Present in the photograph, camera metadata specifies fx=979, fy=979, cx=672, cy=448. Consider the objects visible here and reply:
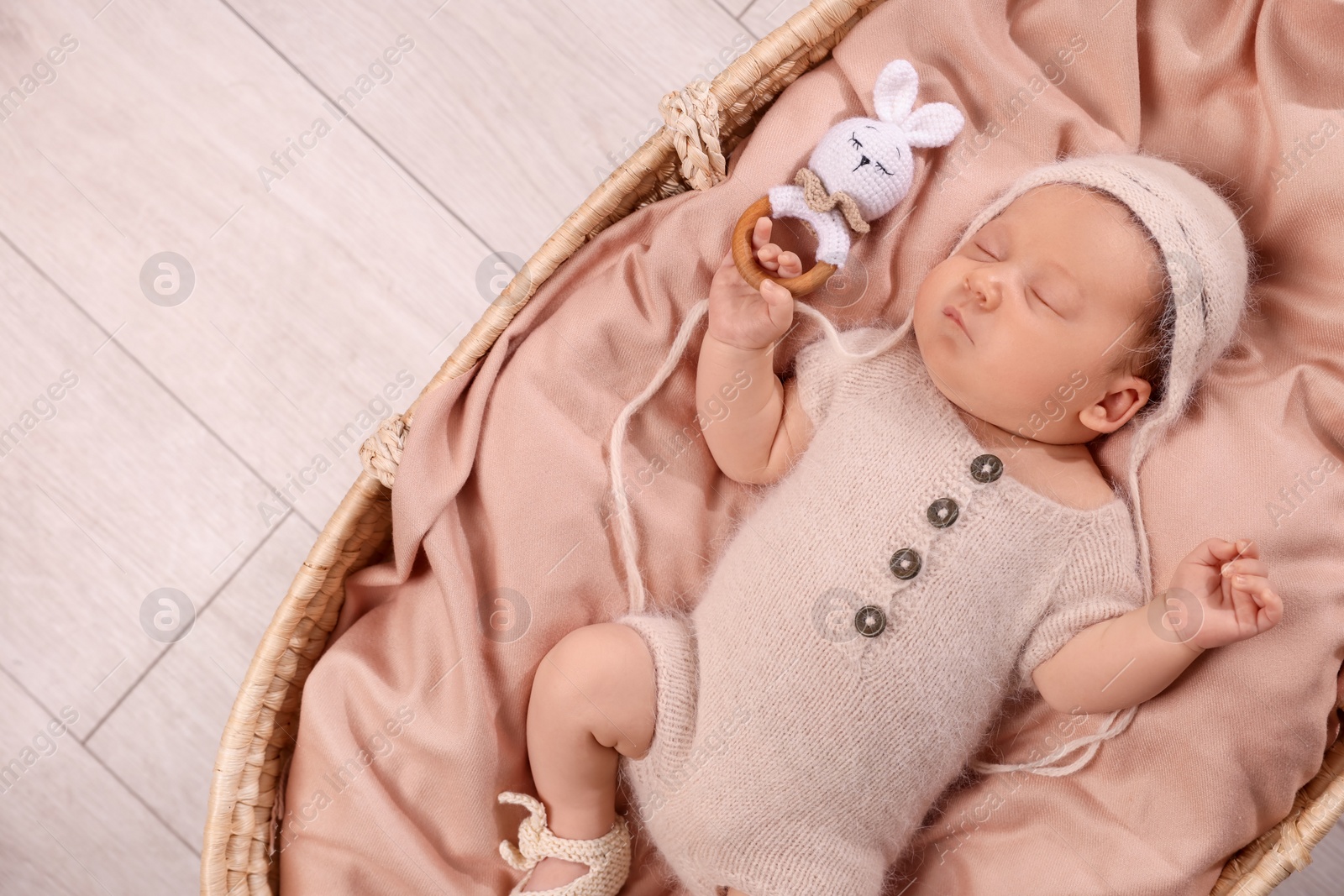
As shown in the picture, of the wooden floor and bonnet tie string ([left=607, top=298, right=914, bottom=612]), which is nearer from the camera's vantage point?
bonnet tie string ([left=607, top=298, right=914, bottom=612])

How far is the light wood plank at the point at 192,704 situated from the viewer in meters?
1.56

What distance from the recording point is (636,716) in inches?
44.2

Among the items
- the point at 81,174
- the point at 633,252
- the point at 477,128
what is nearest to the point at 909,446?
the point at 633,252

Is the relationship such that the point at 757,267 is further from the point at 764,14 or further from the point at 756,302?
the point at 764,14

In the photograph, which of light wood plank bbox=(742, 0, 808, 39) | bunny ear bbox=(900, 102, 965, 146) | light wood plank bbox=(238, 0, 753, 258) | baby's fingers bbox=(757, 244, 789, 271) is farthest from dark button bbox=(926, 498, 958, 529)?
light wood plank bbox=(742, 0, 808, 39)

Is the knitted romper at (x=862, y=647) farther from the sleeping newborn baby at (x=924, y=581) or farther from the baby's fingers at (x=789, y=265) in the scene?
the baby's fingers at (x=789, y=265)

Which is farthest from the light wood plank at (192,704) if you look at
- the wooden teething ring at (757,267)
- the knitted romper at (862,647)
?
the wooden teething ring at (757,267)

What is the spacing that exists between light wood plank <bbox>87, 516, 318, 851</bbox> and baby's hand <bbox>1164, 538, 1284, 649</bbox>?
125 centimetres

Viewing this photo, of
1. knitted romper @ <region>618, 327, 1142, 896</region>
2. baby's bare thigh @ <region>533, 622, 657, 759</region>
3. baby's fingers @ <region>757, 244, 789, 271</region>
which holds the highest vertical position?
baby's fingers @ <region>757, 244, 789, 271</region>

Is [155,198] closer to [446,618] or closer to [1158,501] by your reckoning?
[446,618]

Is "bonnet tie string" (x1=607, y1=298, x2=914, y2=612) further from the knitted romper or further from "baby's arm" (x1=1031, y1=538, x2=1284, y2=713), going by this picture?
"baby's arm" (x1=1031, y1=538, x2=1284, y2=713)

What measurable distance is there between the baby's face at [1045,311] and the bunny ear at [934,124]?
18cm

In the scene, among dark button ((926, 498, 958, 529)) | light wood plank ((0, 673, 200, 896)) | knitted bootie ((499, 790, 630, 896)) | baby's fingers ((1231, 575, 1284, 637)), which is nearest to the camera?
baby's fingers ((1231, 575, 1284, 637))

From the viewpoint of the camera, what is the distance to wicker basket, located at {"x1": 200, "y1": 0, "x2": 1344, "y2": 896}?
3.85 feet
